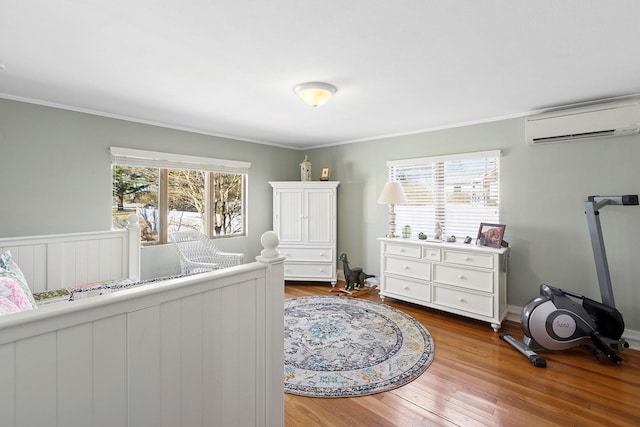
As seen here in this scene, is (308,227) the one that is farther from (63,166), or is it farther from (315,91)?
(63,166)

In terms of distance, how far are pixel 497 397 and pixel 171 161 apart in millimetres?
4166

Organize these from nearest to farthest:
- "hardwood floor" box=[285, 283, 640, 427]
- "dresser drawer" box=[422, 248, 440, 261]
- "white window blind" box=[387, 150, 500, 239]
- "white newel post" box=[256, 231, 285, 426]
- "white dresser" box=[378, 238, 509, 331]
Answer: "white newel post" box=[256, 231, 285, 426] → "hardwood floor" box=[285, 283, 640, 427] → "white dresser" box=[378, 238, 509, 331] → "dresser drawer" box=[422, 248, 440, 261] → "white window blind" box=[387, 150, 500, 239]

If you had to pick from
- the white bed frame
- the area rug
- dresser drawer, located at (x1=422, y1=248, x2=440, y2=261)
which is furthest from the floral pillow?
dresser drawer, located at (x1=422, y1=248, x2=440, y2=261)

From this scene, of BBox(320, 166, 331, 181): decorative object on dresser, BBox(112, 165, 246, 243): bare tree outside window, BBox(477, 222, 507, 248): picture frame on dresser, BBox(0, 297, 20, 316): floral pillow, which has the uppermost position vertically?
BBox(320, 166, 331, 181): decorative object on dresser

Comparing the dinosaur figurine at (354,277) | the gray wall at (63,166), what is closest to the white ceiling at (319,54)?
the gray wall at (63,166)

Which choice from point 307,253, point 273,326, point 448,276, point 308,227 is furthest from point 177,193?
point 448,276

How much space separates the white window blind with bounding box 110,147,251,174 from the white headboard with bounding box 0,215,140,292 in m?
0.79

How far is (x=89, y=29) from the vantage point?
1726 mm

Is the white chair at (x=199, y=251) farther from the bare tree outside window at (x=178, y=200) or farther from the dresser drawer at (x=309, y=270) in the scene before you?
the dresser drawer at (x=309, y=270)

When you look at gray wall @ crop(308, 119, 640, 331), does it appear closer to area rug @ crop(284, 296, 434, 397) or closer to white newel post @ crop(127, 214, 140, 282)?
area rug @ crop(284, 296, 434, 397)

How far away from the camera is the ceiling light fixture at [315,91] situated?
2.48 meters

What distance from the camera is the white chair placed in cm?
377

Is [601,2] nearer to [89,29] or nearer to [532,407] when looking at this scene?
[532,407]

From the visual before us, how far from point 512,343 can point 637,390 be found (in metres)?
0.79
